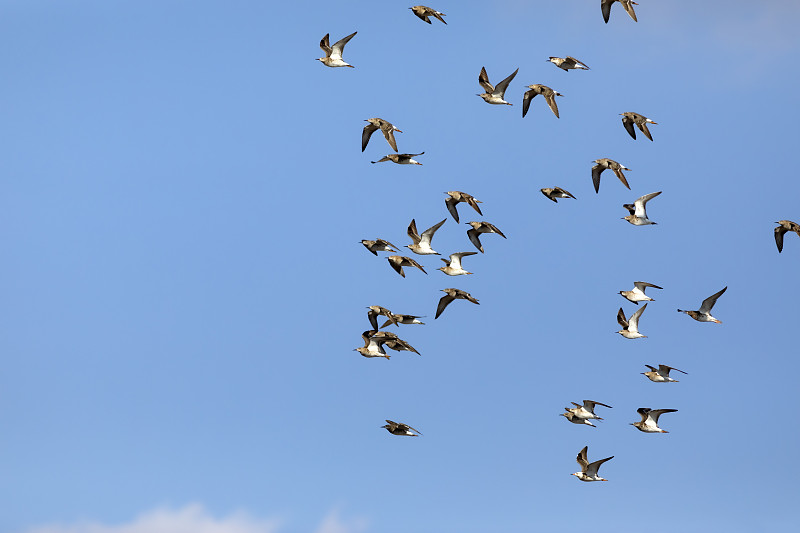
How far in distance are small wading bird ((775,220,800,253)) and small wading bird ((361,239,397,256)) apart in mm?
16607

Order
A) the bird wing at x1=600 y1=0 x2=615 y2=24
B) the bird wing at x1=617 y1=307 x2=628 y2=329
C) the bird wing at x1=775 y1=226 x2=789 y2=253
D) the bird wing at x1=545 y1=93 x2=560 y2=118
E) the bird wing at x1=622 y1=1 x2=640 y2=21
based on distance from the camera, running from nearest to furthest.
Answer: the bird wing at x1=622 y1=1 x2=640 y2=21, the bird wing at x1=600 y1=0 x2=615 y2=24, the bird wing at x1=775 y1=226 x2=789 y2=253, the bird wing at x1=545 y1=93 x2=560 y2=118, the bird wing at x1=617 y1=307 x2=628 y2=329

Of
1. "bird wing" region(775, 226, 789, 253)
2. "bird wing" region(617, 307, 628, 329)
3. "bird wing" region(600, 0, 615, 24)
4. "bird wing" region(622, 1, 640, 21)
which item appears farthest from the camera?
"bird wing" region(617, 307, 628, 329)

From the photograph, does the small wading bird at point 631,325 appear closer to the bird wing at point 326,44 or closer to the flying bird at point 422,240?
the flying bird at point 422,240

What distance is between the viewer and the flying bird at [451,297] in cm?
5200

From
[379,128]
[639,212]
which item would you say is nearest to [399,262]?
[379,128]

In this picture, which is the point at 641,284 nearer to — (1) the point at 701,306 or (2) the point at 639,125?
(1) the point at 701,306

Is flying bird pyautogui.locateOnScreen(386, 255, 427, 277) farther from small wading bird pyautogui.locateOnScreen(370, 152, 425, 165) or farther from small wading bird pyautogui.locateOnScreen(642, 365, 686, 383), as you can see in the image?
small wading bird pyautogui.locateOnScreen(642, 365, 686, 383)

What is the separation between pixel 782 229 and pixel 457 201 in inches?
554

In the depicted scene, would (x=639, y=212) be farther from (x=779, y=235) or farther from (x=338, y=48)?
(x=338, y=48)

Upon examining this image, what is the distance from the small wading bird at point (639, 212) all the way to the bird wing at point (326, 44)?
14.4 meters

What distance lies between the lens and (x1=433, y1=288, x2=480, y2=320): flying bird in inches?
2047

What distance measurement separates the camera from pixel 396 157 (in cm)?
5019

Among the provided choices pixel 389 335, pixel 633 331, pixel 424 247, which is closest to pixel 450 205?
pixel 424 247

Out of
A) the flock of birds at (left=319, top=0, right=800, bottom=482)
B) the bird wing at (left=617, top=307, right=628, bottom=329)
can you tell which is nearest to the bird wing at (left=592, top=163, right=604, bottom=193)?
the flock of birds at (left=319, top=0, right=800, bottom=482)
